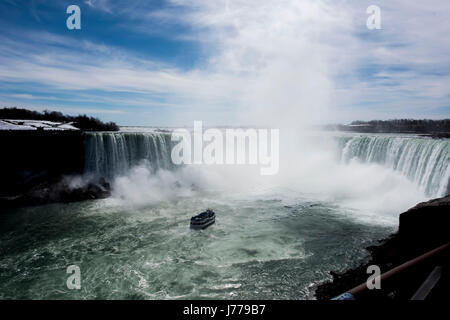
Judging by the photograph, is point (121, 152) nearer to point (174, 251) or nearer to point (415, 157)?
point (174, 251)

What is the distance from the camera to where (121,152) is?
105ft

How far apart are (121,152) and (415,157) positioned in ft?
104

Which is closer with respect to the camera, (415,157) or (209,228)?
(209,228)

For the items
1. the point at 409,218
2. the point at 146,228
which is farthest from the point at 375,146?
the point at 146,228

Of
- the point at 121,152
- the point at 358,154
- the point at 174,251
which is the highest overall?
the point at 121,152

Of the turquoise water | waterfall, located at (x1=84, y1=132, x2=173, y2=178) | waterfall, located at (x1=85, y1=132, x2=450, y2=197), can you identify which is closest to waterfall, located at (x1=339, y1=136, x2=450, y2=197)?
waterfall, located at (x1=85, y1=132, x2=450, y2=197)

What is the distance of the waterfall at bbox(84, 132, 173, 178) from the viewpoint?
30.7 metres

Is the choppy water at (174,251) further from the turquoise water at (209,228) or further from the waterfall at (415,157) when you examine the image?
the waterfall at (415,157)

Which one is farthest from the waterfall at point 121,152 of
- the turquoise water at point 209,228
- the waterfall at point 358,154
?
the turquoise water at point 209,228

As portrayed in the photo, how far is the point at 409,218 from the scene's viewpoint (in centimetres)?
911

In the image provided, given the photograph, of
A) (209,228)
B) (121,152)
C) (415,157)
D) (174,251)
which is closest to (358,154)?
(415,157)

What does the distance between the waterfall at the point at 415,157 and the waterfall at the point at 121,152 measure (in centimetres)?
2598

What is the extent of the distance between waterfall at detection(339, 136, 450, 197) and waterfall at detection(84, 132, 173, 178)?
26.0m
